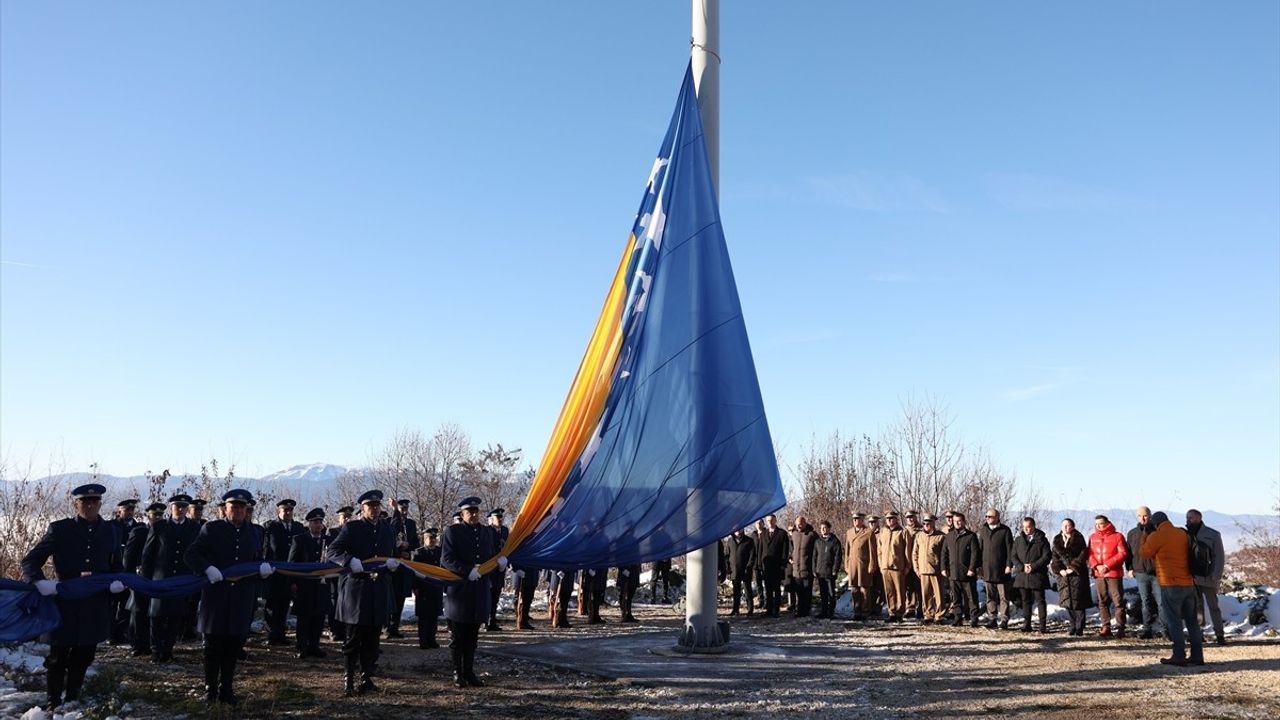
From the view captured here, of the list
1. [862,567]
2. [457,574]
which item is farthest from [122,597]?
[862,567]

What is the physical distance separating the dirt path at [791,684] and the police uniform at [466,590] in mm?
335

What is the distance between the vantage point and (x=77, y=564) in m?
9.49

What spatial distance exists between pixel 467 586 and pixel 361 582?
1.11 meters

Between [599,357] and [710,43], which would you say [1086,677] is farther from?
[710,43]

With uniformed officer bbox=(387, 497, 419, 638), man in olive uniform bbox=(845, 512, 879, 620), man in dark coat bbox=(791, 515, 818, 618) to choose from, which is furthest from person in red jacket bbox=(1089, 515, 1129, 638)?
uniformed officer bbox=(387, 497, 419, 638)

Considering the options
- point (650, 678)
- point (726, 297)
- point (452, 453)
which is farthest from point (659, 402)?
point (452, 453)

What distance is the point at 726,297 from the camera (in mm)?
11195

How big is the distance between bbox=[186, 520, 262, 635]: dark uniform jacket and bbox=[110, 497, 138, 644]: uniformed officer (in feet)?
15.0

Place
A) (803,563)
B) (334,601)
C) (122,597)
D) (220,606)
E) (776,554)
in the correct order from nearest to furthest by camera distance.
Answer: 1. (220,606)
2. (122,597)
3. (334,601)
4. (803,563)
5. (776,554)

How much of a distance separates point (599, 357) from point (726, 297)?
1650 mm

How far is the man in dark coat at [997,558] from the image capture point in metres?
15.8

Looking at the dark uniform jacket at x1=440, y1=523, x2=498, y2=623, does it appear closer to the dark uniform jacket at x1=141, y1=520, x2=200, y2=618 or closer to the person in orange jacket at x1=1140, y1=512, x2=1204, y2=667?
the dark uniform jacket at x1=141, y1=520, x2=200, y2=618

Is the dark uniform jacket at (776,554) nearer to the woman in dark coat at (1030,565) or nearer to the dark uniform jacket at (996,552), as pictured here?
the dark uniform jacket at (996,552)

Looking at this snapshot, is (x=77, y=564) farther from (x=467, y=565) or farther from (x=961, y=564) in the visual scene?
(x=961, y=564)
